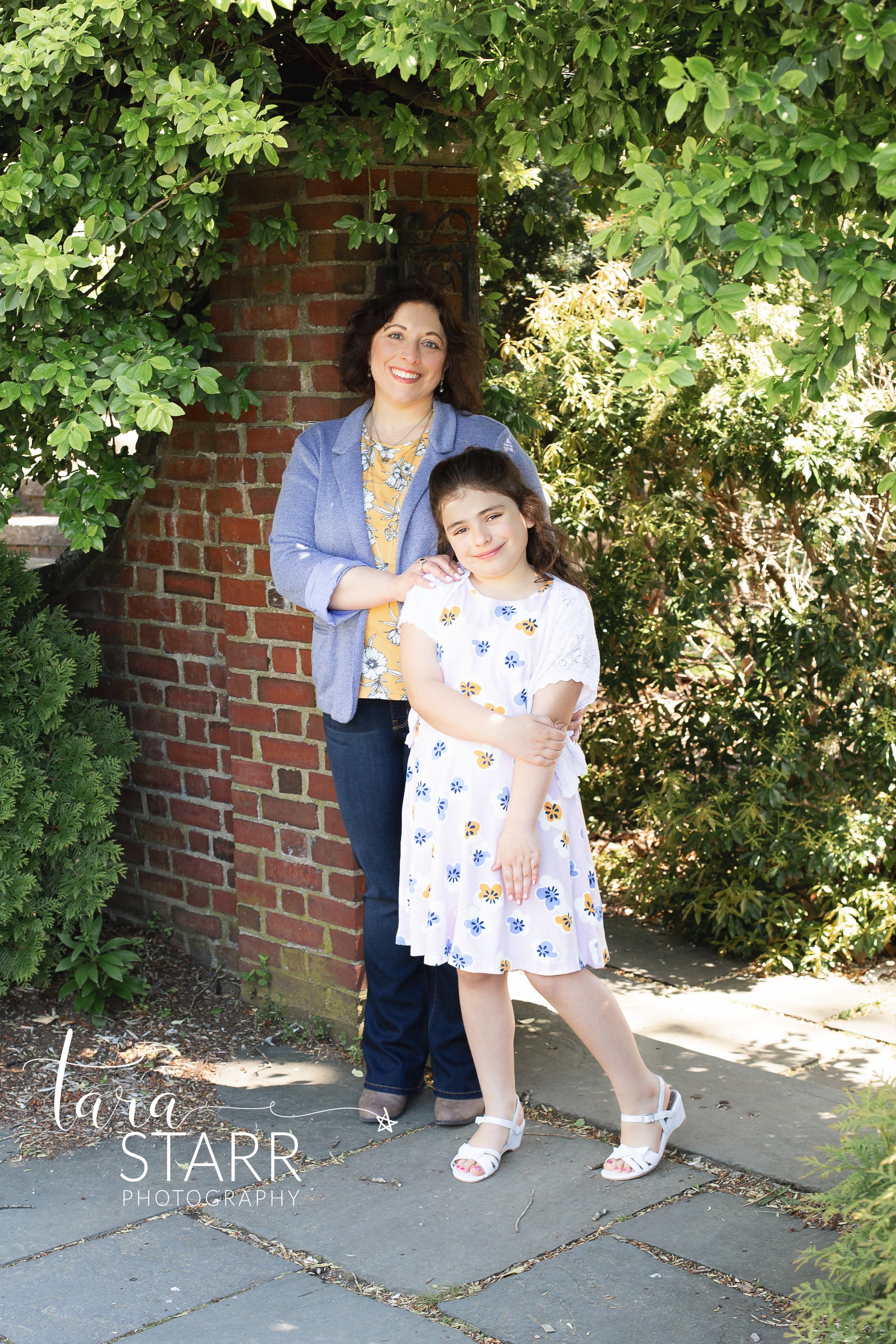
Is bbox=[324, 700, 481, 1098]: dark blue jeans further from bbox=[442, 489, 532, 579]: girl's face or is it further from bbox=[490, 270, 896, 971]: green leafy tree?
bbox=[490, 270, 896, 971]: green leafy tree

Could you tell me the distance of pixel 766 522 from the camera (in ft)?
15.8

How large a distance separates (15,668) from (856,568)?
254 centimetres

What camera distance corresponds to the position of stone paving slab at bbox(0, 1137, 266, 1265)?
9.07 ft

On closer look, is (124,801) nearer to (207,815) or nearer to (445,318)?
(207,815)

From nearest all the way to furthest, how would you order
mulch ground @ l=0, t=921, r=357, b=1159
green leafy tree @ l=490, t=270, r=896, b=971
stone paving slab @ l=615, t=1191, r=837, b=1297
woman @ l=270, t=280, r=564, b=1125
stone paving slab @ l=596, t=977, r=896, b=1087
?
stone paving slab @ l=615, t=1191, r=837, b=1297
woman @ l=270, t=280, r=564, b=1125
mulch ground @ l=0, t=921, r=357, b=1159
stone paving slab @ l=596, t=977, r=896, b=1087
green leafy tree @ l=490, t=270, r=896, b=971

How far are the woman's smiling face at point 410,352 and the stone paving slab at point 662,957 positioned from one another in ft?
7.04

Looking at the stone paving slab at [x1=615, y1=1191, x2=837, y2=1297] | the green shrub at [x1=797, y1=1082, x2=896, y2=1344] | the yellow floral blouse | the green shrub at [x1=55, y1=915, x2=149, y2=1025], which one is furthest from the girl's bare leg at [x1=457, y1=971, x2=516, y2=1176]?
the green shrub at [x1=55, y1=915, x2=149, y2=1025]

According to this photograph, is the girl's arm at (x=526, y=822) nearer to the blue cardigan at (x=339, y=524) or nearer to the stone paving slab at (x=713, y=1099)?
the blue cardigan at (x=339, y=524)

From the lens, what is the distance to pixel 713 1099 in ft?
11.0

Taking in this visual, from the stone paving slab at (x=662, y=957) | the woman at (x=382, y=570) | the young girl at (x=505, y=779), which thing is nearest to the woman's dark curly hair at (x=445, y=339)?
the woman at (x=382, y=570)

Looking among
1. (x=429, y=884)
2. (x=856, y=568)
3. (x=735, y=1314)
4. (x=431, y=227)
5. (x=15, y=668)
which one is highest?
(x=431, y=227)

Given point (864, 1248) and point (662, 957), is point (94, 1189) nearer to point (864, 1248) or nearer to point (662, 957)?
point (864, 1248)

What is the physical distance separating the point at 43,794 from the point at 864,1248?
2353 mm

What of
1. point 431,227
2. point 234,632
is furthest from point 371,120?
point 234,632
